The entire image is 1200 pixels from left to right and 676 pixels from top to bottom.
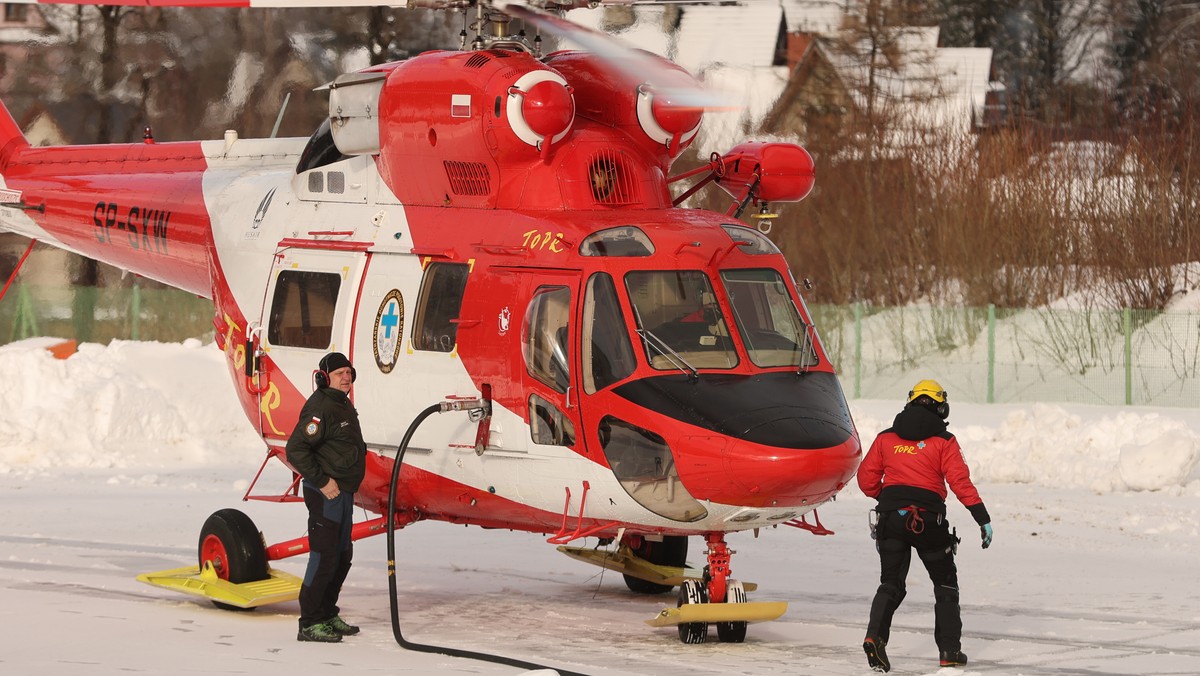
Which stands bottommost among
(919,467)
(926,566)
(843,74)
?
(926,566)

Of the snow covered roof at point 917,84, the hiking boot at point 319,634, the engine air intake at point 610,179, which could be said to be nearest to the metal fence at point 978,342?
the snow covered roof at point 917,84

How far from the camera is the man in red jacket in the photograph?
880 centimetres

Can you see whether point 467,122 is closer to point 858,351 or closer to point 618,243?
point 618,243

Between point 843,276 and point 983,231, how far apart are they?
2.85 m

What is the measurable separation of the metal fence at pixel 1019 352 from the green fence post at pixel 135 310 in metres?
12.1

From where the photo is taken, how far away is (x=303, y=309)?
11070mm

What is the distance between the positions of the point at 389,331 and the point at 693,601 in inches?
106

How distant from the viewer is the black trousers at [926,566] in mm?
8805

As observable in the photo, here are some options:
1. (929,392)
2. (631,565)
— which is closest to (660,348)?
(929,392)

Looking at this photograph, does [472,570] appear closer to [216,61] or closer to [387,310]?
[387,310]

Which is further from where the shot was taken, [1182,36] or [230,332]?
[1182,36]

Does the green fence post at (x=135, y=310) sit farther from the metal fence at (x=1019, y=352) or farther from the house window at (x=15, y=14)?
the metal fence at (x=1019, y=352)

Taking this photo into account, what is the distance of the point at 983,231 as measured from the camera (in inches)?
1126

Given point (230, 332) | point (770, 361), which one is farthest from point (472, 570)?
point (770, 361)
